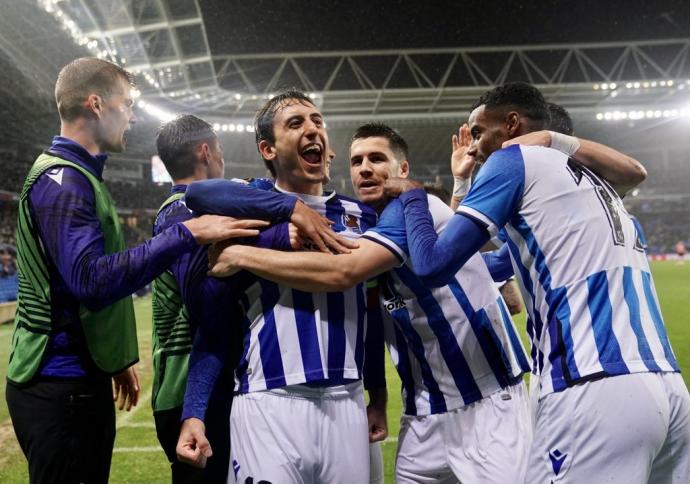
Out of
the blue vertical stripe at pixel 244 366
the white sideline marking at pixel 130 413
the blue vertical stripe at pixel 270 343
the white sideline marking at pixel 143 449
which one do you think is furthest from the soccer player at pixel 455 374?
the white sideline marking at pixel 130 413

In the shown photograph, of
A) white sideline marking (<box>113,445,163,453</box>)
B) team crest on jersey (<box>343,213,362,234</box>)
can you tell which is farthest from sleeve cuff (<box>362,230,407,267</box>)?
white sideline marking (<box>113,445,163,453</box>)

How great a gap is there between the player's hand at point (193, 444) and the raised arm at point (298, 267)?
1.68 feet

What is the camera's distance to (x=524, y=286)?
2.19 metres

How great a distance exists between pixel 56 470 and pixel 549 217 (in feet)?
6.42

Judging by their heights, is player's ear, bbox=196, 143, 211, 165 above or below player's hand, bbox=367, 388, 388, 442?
above

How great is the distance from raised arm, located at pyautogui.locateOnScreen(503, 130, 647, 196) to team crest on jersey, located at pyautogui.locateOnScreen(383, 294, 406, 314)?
2.53ft

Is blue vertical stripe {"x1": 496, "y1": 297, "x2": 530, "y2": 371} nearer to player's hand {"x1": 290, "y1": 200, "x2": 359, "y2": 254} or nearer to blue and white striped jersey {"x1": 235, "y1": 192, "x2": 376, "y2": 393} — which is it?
blue and white striped jersey {"x1": 235, "y1": 192, "x2": 376, "y2": 393}

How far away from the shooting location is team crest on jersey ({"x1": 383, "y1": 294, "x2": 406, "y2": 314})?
8.43 ft

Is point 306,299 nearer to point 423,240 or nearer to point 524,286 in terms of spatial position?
point 423,240

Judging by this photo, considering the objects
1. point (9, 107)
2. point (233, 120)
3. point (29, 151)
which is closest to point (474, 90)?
point (233, 120)

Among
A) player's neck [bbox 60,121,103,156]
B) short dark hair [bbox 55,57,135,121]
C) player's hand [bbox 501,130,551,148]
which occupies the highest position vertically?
short dark hair [bbox 55,57,135,121]

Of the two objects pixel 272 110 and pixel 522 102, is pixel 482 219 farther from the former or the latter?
pixel 272 110

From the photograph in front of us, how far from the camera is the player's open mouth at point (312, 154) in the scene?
96.1 inches

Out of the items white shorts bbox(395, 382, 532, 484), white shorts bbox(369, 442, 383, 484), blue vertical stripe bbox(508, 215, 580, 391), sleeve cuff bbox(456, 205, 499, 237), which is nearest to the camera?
blue vertical stripe bbox(508, 215, 580, 391)
